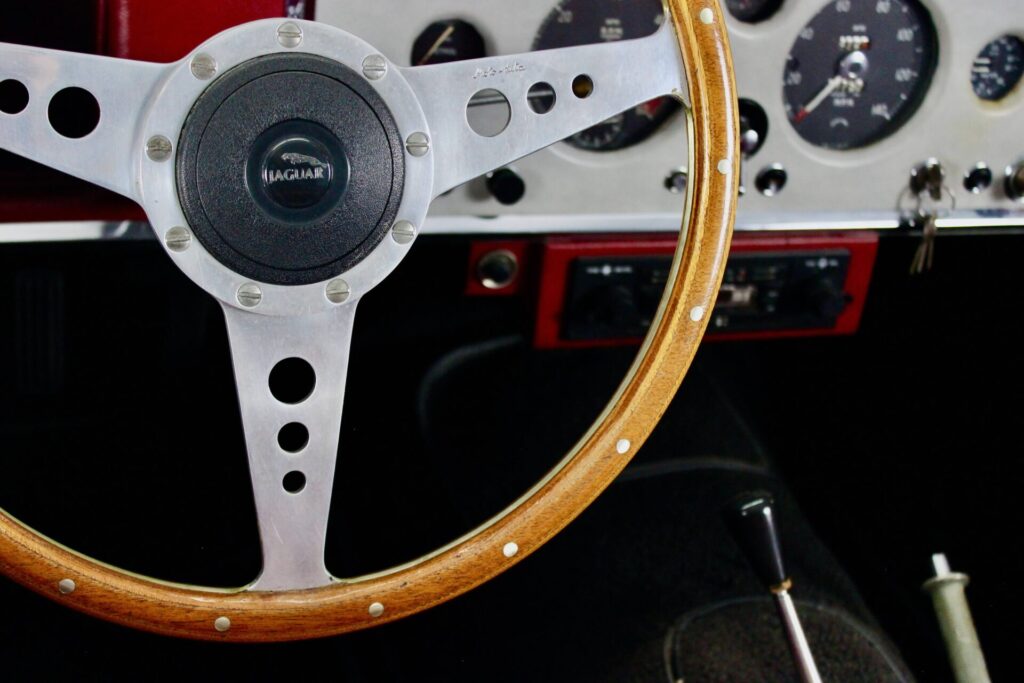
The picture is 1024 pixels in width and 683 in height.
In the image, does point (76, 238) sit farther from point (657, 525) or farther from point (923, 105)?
point (923, 105)

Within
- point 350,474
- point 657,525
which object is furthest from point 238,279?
point 657,525

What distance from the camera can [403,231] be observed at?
0.94m

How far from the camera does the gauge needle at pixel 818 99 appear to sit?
1408 millimetres

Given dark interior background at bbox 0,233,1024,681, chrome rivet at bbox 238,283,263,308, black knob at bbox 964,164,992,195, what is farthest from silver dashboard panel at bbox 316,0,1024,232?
chrome rivet at bbox 238,283,263,308

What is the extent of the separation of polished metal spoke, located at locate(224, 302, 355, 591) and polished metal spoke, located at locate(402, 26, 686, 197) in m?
0.16

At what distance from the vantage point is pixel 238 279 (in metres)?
0.90

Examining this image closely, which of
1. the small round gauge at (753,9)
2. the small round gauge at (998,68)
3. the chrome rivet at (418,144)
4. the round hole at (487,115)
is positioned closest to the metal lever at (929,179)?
the small round gauge at (998,68)

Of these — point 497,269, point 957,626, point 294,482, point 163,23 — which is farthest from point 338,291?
point 957,626

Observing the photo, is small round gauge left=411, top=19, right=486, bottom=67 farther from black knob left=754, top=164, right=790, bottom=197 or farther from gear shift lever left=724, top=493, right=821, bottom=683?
gear shift lever left=724, top=493, right=821, bottom=683

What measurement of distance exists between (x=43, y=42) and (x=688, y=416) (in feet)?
3.58

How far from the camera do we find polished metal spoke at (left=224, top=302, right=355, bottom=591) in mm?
930

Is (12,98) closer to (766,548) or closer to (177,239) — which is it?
(177,239)

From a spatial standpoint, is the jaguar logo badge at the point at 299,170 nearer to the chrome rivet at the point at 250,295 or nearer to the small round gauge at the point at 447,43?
the chrome rivet at the point at 250,295

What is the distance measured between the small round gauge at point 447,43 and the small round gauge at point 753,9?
1.03ft
